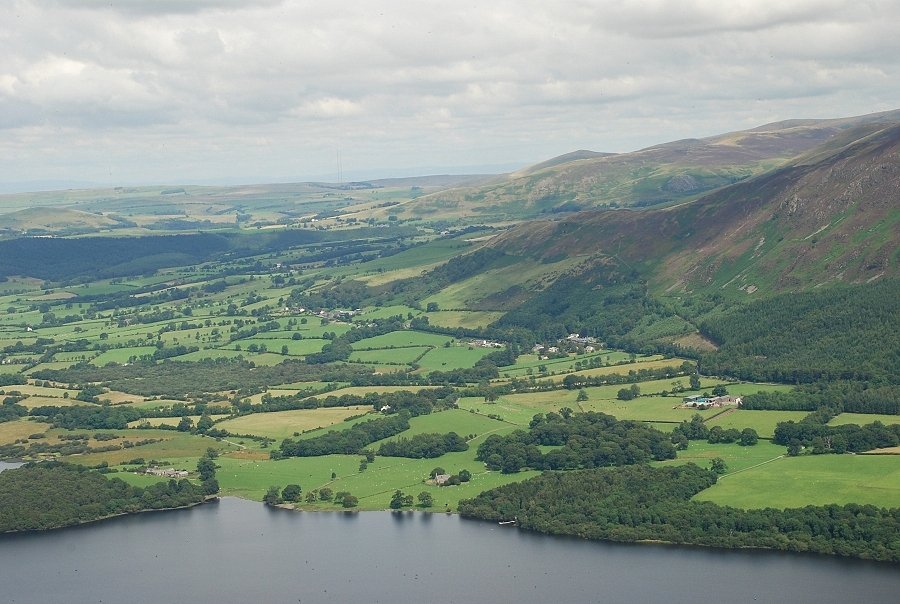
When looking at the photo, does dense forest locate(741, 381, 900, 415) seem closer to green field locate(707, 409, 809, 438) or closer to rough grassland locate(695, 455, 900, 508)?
green field locate(707, 409, 809, 438)

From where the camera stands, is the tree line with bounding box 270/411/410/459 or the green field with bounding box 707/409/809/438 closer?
the green field with bounding box 707/409/809/438

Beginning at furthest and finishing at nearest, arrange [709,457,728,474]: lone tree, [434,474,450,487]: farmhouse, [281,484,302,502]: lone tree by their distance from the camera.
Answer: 1. [434,474,450,487]: farmhouse
2. [281,484,302,502]: lone tree
3. [709,457,728,474]: lone tree

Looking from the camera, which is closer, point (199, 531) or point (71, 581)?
point (71, 581)

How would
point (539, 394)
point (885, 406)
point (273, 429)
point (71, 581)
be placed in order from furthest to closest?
point (539, 394)
point (273, 429)
point (885, 406)
point (71, 581)

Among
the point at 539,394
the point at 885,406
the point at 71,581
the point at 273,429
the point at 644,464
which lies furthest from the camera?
the point at 539,394

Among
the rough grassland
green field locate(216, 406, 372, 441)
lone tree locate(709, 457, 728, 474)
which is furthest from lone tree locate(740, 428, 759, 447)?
green field locate(216, 406, 372, 441)

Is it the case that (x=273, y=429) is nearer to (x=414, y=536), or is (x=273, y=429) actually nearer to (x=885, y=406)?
(x=414, y=536)

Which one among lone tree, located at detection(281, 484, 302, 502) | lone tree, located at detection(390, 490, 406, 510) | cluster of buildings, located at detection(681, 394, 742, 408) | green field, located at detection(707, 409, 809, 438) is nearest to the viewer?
lone tree, located at detection(390, 490, 406, 510)

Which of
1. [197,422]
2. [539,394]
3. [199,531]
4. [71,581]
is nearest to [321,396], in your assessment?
[197,422]
